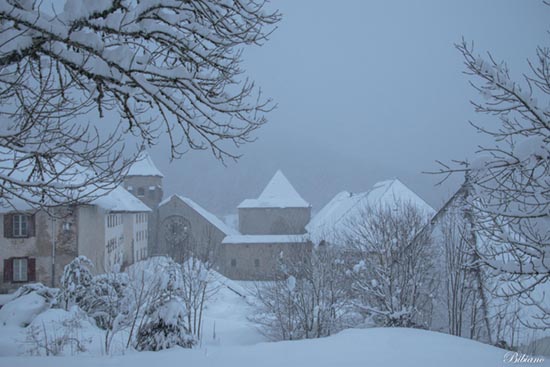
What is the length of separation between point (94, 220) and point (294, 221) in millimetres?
34319

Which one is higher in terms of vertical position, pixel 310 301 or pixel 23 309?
pixel 23 309

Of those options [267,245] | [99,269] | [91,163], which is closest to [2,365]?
[91,163]

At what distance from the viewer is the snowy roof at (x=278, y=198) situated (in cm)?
5669

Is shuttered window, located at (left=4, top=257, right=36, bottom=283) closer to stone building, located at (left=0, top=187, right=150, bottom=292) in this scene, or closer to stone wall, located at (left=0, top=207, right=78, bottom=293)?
stone building, located at (left=0, top=187, right=150, bottom=292)

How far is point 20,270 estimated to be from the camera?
70.2ft

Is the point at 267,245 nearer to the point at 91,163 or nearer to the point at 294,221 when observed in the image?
the point at 294,221

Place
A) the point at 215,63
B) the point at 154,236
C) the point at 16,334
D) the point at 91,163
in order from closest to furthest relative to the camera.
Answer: the point at 91,163, the point at 215,63, the point at 16,334, the point at 154,236

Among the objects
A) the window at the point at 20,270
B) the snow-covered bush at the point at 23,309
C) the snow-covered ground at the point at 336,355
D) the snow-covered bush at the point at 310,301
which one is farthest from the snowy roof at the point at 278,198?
the snow-covered ground at the point at 336,355

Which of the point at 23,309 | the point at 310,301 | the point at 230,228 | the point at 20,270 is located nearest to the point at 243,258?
the point at 230,228

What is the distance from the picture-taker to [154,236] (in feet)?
168

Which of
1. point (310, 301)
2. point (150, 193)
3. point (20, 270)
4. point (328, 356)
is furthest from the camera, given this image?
Result: point (150, 193)

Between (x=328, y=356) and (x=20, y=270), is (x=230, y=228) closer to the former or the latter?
(x=20, y=270)

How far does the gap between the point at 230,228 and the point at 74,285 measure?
126 ft

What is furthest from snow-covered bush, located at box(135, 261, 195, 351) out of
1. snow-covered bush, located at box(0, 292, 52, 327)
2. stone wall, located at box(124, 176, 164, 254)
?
stone wall, located at box(124, 176, 164, 254)
